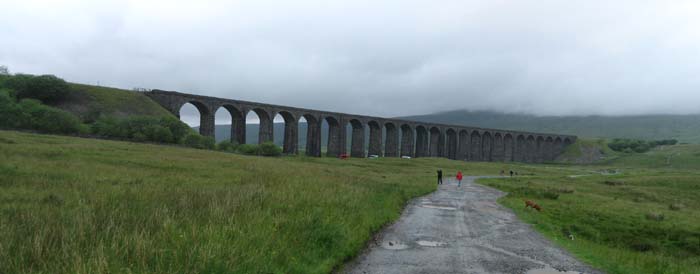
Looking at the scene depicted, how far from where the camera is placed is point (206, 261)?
6660 millimetres

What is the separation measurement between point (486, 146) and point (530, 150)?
30515 mm

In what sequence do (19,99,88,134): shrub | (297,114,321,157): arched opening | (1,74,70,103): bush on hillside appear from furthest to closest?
1. (297,114,321,157): arched opening
2. (1,74,70,103): bush on hillside
3. (19,99,88,134): shrub

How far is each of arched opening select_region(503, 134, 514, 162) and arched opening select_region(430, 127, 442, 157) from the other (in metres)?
41.0

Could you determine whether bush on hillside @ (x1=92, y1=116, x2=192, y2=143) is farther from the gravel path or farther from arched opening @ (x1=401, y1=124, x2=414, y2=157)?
arched opening @ (x1=401, y1=124, x2=414, y2=157)

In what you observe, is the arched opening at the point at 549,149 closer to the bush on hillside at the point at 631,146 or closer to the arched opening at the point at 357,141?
the bush on hillside at the point at 631,146

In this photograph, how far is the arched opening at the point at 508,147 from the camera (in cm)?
16612

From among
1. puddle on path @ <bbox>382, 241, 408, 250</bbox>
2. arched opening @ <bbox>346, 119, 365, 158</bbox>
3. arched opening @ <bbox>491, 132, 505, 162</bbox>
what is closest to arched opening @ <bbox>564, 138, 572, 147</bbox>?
arched opening @ <bbox>491, 132, 505, 162</bbox>

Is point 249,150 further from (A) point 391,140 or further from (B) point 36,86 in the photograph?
(A) point 391,140

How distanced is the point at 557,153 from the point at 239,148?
16334cm

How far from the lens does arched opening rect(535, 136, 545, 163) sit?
17775 centimetres

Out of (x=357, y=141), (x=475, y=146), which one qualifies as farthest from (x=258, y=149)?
(x=475, y=146)

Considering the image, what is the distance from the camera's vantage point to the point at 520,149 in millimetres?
172875

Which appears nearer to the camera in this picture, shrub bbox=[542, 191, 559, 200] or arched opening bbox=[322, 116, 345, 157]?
shrub bbox=[542, 191, 559, 200]

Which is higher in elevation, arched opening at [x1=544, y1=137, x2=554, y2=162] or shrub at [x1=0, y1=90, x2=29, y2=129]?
shrub at [x1=0, y1=90, x2=29, y2=129]
